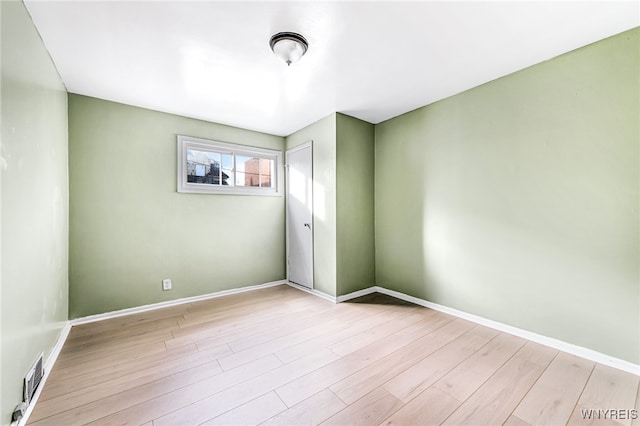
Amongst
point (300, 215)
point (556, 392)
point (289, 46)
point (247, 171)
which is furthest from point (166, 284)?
point (556, 392)

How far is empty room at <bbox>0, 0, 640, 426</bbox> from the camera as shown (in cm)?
159

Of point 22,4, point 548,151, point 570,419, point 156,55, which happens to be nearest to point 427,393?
point 570,419

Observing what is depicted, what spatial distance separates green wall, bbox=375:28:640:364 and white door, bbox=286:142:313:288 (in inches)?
54.1

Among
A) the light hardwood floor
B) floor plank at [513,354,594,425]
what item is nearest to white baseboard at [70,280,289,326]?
the light hardwood floor

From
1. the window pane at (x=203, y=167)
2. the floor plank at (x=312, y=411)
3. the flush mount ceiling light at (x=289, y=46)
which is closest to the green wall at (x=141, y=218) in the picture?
the window pane at (x=203, y=167)

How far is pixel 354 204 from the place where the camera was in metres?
3.54

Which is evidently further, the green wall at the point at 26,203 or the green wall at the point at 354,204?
the green wall at the point at 354,204

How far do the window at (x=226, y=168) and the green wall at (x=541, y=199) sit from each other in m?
2.12

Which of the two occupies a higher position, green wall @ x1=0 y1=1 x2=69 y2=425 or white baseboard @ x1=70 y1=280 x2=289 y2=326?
green wall @ x1=0 y1=1 x2=69 y2=425

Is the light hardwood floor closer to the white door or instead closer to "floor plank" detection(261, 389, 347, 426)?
"floor plank" detection(261, 389, 347, 426)

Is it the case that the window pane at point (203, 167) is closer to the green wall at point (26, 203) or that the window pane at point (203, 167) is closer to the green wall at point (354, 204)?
the green wall at point (26, 203)

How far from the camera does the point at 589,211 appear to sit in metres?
2.00

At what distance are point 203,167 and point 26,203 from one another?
202 centimetres

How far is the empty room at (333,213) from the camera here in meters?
1.59
